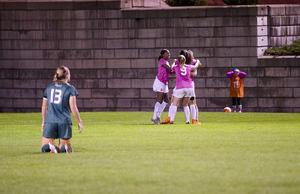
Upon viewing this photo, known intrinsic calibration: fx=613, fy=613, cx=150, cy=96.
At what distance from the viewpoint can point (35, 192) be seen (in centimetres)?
580

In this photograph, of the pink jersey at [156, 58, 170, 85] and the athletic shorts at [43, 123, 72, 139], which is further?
the pink jersey at [156, 58, 170, 85]

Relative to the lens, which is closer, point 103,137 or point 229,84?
point 103,137

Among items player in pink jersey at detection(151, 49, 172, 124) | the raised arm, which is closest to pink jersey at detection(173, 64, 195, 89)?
player in pink jersey at detection(151, 49, 172, 124)

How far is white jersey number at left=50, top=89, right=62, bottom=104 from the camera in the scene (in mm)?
9383

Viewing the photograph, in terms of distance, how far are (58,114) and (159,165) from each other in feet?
8.28

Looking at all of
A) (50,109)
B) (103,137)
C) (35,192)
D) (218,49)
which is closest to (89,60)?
(218,49)

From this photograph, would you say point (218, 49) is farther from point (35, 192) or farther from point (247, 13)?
point (35, 192)

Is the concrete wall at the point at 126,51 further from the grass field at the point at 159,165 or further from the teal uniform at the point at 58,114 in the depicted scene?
the teal uniform at the point at 58,114

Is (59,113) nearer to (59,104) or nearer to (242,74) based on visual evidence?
(59,104)

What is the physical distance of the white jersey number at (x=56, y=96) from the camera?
9.38 meters

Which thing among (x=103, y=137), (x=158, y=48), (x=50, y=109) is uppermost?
(x=158, y=48)

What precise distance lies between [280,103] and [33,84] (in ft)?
32.5

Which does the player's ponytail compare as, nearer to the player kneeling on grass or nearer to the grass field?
the player kneeling on grass

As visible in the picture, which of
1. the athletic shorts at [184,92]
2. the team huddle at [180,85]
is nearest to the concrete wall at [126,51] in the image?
the team huddle at [180,85]
